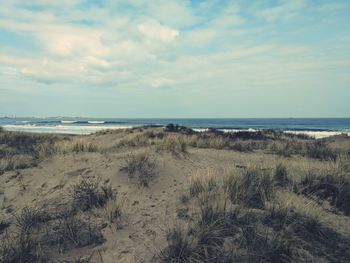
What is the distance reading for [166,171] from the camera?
8.77m

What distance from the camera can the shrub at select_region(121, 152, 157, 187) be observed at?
820 centimetres

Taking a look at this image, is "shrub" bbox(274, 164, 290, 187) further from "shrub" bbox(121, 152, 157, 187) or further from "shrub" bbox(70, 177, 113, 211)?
"shrub" bbox(70, 177, 113, 211)

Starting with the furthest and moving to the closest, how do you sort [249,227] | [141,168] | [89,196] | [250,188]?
[141,168] → [89,196] → [250,188] → [249,227]

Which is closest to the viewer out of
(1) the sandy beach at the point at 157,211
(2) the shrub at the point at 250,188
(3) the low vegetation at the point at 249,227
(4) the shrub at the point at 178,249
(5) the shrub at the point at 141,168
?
(4) the shrub at the point at 178,249

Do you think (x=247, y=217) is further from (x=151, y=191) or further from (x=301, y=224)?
(x=151, y=191)

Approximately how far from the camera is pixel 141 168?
862cm

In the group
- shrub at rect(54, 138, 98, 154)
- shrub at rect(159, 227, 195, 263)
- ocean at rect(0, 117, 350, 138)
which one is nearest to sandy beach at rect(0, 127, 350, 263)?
shrub at rect(159, 227, 195, 263)

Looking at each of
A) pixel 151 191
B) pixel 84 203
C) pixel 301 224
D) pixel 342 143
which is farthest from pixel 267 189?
pixel 342 143

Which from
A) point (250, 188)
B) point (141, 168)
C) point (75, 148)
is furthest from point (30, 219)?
point (75, 148)

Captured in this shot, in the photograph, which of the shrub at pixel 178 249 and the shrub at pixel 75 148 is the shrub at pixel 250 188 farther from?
the shrub at pixel 75 148

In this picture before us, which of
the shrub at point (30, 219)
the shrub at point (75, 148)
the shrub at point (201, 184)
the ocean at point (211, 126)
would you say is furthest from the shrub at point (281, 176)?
the ocean at point (211, 126)

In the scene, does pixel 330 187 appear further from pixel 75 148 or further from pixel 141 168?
pixel 75 148

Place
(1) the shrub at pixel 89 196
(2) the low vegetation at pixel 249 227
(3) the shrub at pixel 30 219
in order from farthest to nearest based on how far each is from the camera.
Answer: (1) the shrub at pixel 89 196 → (3) the shrub at pixel 30 219 → (2) the low vegetation at pixel 249 227

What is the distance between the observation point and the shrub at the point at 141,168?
26.9 feet
